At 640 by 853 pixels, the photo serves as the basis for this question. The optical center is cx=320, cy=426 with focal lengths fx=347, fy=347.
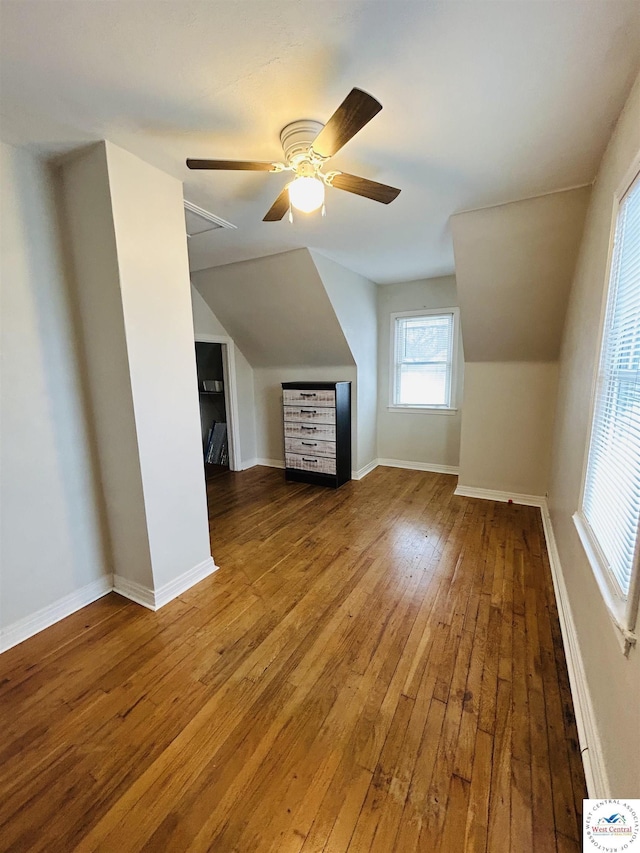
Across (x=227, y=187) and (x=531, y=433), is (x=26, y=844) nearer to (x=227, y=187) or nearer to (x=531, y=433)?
(x=227, y=187)

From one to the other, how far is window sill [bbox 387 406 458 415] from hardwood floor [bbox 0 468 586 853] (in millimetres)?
2263

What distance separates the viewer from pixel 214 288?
13.2ft

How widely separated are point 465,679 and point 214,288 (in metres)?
4.13

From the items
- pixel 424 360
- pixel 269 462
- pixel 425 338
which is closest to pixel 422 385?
pixel 424 360

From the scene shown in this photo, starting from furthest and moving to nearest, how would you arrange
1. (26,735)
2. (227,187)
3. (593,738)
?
(227,187) < (26,735) < (593,738)

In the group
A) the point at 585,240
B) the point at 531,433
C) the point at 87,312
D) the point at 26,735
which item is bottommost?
the point at 26,735

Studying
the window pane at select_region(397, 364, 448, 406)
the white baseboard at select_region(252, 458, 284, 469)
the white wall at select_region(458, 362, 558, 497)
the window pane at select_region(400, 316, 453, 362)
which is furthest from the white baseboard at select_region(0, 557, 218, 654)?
the window pane at select_region(400, 316, 453, 362)

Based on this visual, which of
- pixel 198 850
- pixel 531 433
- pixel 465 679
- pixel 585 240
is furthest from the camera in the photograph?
pixel 531 433

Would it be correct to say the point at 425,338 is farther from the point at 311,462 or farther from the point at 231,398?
the point at 231,398

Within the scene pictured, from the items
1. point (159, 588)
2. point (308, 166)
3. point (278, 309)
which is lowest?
point (159, 588)

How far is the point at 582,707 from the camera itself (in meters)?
1.37

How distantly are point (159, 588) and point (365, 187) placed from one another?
2.49m

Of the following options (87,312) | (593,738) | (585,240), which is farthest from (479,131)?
(593,738)

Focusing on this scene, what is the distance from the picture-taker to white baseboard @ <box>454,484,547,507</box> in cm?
350
